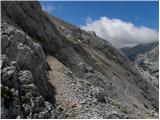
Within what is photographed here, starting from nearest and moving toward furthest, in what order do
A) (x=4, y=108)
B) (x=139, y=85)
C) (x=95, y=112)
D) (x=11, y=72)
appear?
1. (x=4, y=108)
2. (x=11, y=72)
3. (x=95, y=112)
4. (x=139, y=85)

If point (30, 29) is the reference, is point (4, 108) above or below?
below

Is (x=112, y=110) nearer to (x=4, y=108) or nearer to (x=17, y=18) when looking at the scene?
(x=4, y=108)

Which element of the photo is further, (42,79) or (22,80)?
(42,79)

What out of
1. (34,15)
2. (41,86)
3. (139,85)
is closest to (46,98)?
(41,86)

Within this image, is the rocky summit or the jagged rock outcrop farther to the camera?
the rocky summit

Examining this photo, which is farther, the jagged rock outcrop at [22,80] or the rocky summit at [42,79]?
the rocky summit at [42,79]

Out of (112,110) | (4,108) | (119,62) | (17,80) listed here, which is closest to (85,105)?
(112,110)

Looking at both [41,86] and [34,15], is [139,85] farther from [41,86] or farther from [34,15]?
[41,86]

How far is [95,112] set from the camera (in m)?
32.6

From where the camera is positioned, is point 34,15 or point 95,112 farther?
point 34,15

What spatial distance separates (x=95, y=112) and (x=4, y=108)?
32.0 ft

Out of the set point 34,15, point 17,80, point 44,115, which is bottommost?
point 44,115

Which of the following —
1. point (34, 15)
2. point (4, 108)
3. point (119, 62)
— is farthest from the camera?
point (119, 62)

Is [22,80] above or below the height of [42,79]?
below
